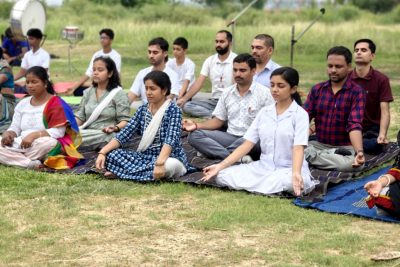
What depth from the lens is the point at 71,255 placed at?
4.87 meters

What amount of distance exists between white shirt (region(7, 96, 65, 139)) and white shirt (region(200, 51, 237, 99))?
9.74 feet

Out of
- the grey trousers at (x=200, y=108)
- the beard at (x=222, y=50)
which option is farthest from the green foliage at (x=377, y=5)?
the beard at (x=222, y=50)

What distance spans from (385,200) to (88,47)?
19785mm

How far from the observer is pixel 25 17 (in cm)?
1731

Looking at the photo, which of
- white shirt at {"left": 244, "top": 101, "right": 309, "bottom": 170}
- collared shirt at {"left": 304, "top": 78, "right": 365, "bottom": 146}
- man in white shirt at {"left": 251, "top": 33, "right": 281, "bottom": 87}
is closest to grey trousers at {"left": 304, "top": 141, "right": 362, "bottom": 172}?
collared shirt at {"left": 304, "top": 78, "right": 365, "bottom": 146}

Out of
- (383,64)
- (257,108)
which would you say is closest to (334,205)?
(257,108)

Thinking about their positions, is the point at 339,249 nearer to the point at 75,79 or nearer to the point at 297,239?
the point at 297,239

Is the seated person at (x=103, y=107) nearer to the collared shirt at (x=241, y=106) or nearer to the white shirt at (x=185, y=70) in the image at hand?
the collared shirt at (x=241, y=106)

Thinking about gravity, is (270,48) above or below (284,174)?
above

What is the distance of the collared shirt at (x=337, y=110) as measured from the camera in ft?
23.5

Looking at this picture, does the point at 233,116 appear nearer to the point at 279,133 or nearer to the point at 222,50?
the point at 279,133

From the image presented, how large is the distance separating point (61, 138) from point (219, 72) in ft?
9.91

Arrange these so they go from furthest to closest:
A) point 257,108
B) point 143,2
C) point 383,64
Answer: point 143,2 → point 383,64 → point 257,108

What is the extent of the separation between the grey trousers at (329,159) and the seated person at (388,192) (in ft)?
4.49
